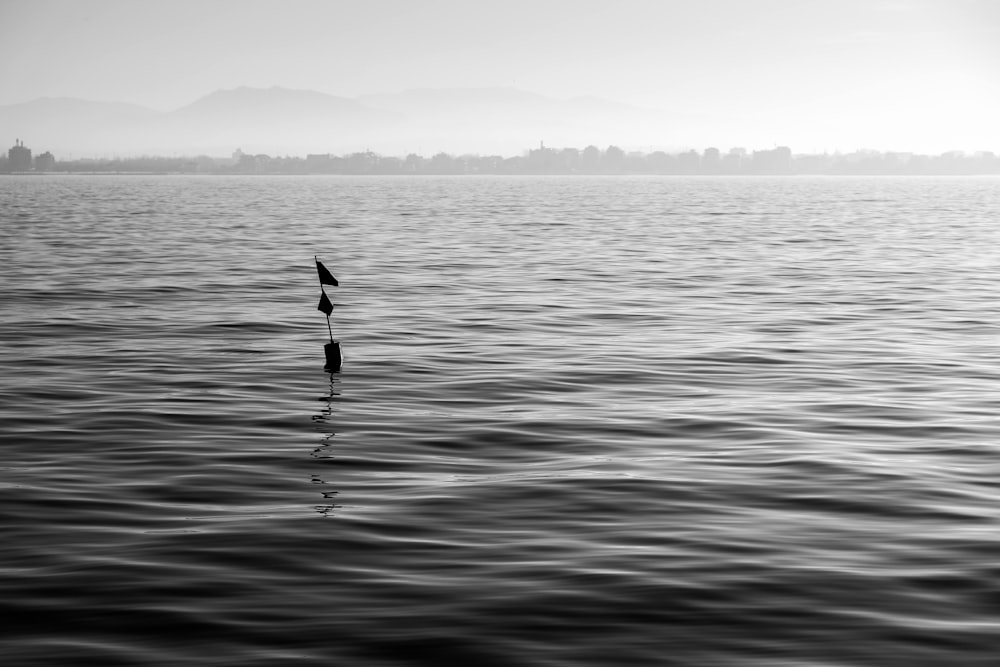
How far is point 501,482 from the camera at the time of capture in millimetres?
12414

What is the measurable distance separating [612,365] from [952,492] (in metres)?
8.87

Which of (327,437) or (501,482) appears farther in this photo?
(327,437)

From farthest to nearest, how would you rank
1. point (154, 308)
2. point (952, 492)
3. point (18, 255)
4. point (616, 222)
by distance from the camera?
point (616, 222) < point (18, 255) < point (154, 308) < point (952, 492)

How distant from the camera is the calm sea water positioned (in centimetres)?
831

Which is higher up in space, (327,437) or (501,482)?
(501,482)

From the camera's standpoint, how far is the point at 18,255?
44.9 metres

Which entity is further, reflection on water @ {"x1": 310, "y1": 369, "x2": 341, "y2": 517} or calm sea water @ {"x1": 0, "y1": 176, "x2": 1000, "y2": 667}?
reflection on water @ {"x1": 310, "y1": 369, "x2": 341, "y2": 517}

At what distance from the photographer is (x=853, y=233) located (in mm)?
66438

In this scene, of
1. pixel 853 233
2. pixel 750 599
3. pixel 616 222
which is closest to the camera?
pixel 750 599

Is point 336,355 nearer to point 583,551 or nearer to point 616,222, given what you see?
point 583,551

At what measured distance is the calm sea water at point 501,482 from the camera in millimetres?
8312

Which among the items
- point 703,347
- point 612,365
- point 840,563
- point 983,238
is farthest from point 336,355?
point 983,238

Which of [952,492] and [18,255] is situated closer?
[952,492]

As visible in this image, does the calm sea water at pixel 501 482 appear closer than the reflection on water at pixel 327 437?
Yes
